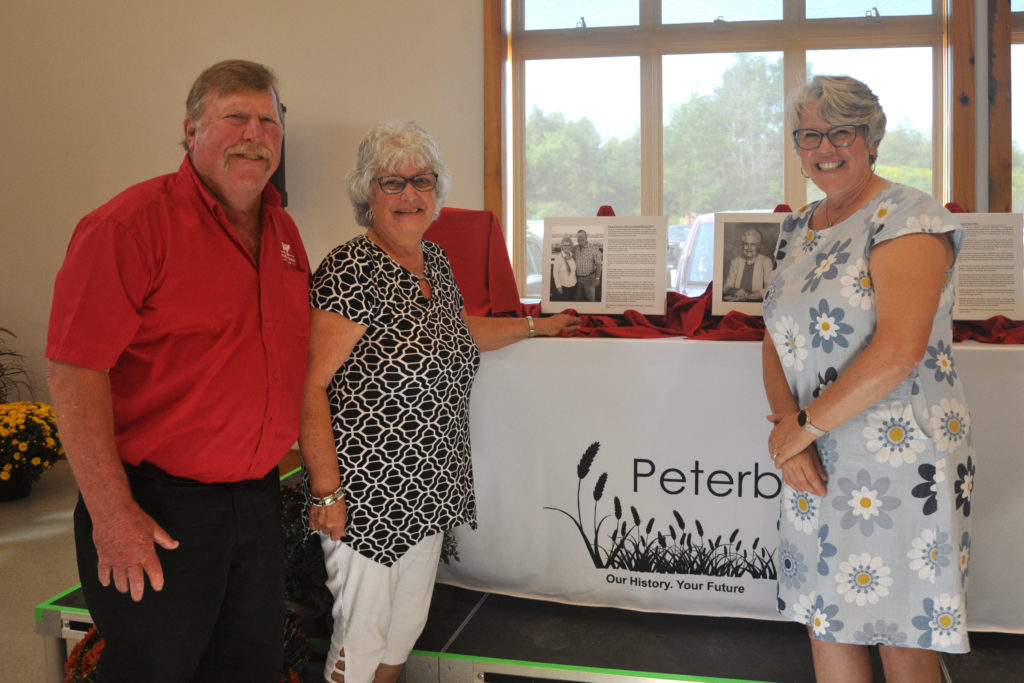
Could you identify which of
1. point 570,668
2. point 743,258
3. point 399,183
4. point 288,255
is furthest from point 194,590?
point 743,258

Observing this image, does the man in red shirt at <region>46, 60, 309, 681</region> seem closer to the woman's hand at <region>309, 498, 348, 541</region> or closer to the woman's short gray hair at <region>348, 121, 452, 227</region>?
the woman's hand at <region>309, 498, 348, 541</region>

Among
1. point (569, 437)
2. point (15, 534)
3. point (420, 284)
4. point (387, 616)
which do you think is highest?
point (420, 284)

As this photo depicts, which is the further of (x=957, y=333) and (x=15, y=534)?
(x=15, y=534)

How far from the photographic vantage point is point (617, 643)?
7.59ft

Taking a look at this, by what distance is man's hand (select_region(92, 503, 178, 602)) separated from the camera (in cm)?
134

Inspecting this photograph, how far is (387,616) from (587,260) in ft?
4.30

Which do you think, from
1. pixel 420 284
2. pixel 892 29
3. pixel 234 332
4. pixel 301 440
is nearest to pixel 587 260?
pixel 420 284

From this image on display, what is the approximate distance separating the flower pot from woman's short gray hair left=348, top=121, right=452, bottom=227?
3.64 m

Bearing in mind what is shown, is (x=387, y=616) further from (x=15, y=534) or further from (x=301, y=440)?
(x=15, y=534)

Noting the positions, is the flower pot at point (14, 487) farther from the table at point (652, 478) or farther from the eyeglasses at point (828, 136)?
the eyeglasses at point (828, 136)

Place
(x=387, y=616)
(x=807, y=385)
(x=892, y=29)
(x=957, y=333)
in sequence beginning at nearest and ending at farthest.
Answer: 1. (x=807, y=385)
2. (x=387, y=616)
3. (x=957, y=333)
4. (x=892, y=29)

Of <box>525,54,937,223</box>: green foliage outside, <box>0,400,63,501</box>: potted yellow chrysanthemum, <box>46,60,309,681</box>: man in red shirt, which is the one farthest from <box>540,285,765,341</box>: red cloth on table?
<box>0,400,63,501</box>: potted yellow chrysanthemum

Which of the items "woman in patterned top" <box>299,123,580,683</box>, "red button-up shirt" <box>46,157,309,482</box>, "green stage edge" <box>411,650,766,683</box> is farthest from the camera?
"green stage edge" <box>411,650,766,683</box>

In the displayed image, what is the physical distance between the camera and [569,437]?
8.09 feet
